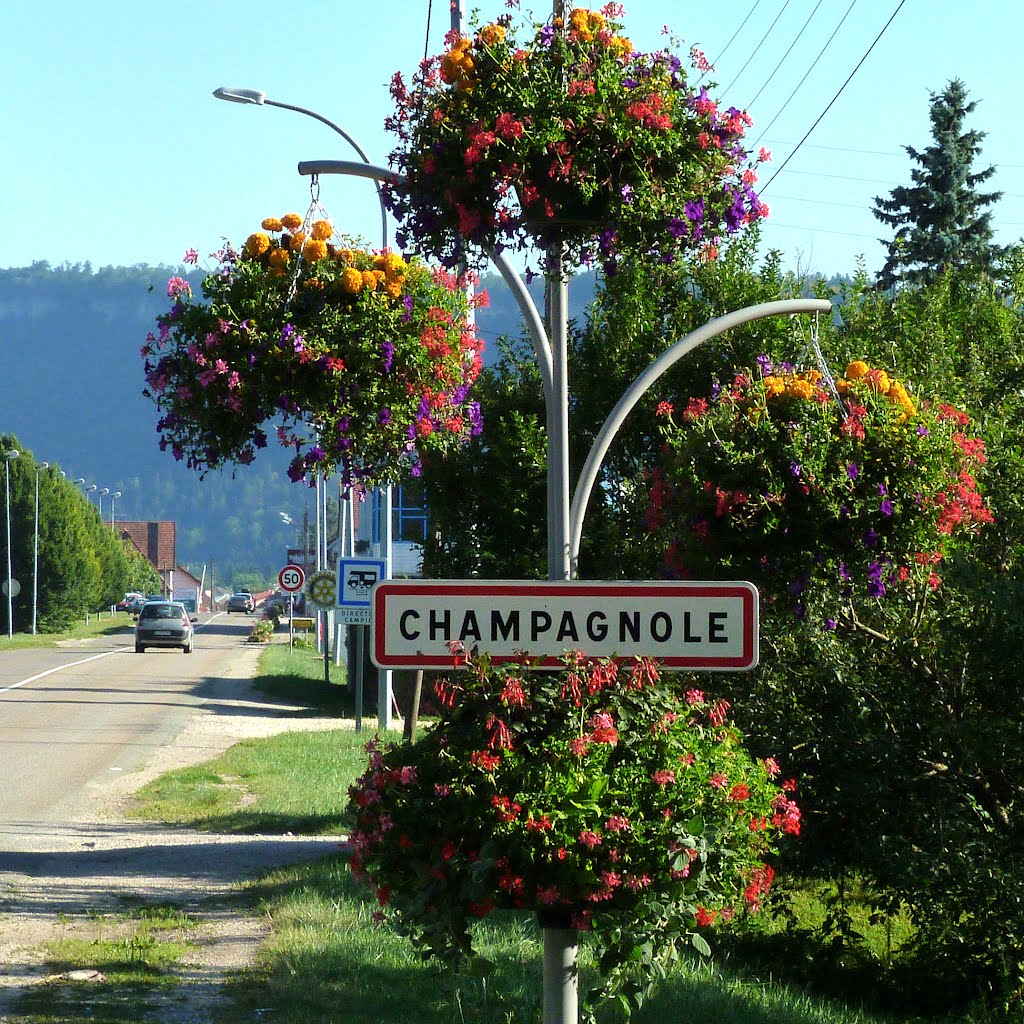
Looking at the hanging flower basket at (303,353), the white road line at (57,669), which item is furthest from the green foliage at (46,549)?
the hanging flower basket at (303,353)

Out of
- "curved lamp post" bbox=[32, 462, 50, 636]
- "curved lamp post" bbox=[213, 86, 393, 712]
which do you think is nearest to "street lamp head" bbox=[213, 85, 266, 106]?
"curved lamp post" bbox=[213, 86, 393, 712]

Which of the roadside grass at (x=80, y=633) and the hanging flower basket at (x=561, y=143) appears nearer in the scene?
the hanging flower basket at (x=561, y=143)

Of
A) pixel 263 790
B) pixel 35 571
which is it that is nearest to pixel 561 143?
pixel 263 790

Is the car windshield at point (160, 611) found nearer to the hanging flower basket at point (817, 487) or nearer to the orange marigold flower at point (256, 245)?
the orange marigold flower at point (256, 245)

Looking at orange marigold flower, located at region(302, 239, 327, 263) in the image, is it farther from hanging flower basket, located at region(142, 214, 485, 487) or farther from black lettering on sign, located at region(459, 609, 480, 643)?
black lettering on sign, located at region(459, 609, 480, 643)

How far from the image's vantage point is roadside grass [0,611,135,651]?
192 ft

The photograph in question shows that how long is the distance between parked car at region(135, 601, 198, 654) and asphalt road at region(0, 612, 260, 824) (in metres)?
1.20

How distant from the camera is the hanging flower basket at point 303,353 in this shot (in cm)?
745

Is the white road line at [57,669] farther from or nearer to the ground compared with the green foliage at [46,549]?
nearer to the ground

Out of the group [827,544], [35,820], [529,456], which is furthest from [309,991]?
[35,820]

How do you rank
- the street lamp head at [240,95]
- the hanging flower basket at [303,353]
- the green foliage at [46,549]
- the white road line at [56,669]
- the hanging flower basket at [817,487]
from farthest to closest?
the green foliage at [46,549] < the white road line at [56,669] < the street lamp head at [240,95] < the hanging flower basket at [303,353] < the hanging flower basket at [817,487]

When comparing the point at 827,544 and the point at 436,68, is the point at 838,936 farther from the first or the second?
the point at 436,68

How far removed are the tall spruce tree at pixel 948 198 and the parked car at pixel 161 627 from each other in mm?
28845

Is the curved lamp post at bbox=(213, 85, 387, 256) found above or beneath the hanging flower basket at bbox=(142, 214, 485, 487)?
above
